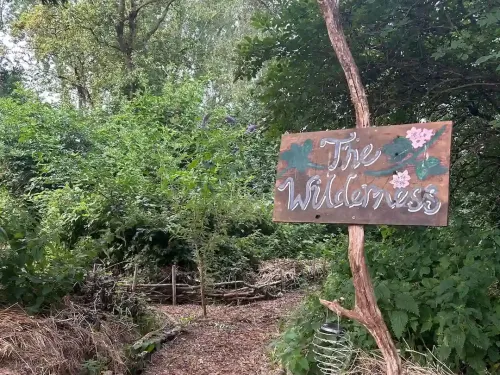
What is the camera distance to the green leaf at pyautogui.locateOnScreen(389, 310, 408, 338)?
113 inches

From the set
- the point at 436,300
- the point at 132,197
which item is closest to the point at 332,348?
the point at 436,300

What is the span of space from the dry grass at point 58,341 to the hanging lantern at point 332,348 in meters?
1.41

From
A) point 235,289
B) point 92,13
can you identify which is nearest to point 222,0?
point 92,13

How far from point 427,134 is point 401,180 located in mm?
259

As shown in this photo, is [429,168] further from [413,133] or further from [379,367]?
[379,367]

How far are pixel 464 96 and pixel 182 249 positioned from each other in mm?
4032

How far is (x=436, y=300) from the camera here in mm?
2920

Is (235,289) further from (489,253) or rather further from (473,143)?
(489,253)

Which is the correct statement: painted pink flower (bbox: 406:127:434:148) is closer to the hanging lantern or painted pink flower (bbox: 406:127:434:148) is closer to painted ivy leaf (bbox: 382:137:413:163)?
painted ivy leaf (bbox: 382:137:413:163)

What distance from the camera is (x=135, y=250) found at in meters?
6.84

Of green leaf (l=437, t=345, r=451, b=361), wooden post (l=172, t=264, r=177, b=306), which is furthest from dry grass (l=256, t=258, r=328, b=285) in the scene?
green leaf (l=437, t=345, r=451, b=361)

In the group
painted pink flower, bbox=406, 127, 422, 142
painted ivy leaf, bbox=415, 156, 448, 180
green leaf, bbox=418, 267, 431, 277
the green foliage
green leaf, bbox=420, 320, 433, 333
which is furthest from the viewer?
the green foliage

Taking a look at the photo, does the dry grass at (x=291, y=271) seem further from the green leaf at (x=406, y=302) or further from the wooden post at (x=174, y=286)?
the green leaf at (x=406, y=302)

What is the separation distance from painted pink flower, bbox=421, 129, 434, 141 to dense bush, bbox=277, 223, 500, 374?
99cm
